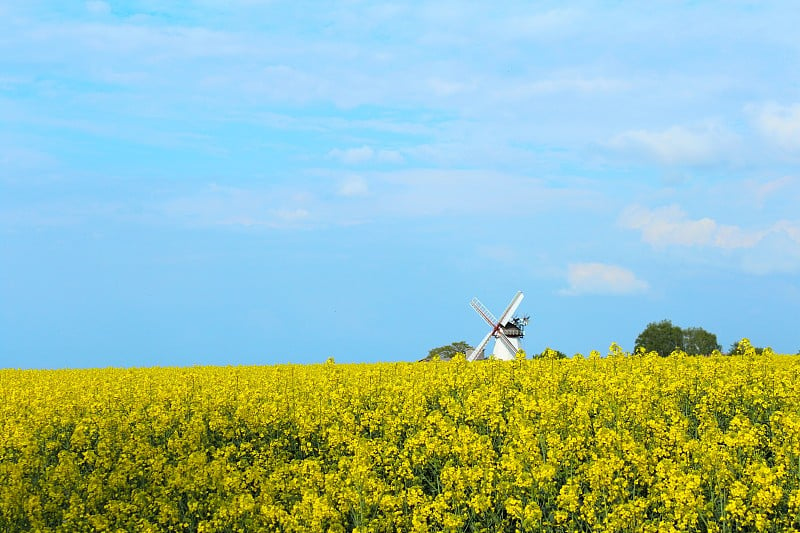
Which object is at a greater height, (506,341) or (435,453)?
(506,341)

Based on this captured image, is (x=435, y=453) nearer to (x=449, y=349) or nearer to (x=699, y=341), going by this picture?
(x=449, y=349)

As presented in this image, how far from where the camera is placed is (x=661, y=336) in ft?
228

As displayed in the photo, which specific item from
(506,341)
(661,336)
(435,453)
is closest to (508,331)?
(506,341)

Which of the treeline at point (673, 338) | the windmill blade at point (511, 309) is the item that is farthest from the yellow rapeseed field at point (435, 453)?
the treeline at point (673, 338)

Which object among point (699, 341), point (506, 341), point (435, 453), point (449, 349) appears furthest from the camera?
point (699, 341)

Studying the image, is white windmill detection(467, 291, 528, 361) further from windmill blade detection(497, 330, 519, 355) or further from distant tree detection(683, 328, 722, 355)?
distant tree detection(683, 328, 722, 355)

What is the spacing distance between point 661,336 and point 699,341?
10.9 ft

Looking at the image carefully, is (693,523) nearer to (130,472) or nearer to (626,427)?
(626,427)

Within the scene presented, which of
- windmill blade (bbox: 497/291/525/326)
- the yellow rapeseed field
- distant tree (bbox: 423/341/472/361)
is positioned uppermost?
windmill blade (bbox: 497/291/525/326)

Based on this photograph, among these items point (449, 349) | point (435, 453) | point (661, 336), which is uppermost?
point (661, 336)

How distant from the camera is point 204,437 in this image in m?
16.5

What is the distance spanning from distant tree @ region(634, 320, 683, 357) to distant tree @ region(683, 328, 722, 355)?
535 mm

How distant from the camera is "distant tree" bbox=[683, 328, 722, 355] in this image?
6762cm

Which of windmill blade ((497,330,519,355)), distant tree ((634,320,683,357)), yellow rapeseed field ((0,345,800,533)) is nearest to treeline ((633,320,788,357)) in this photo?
distant tree ((634,320,683,357))
